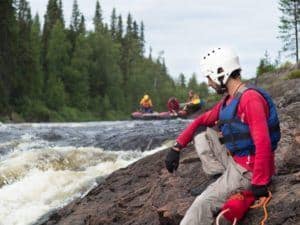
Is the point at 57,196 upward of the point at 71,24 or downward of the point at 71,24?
downward

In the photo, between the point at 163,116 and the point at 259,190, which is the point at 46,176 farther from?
the point at 163,116

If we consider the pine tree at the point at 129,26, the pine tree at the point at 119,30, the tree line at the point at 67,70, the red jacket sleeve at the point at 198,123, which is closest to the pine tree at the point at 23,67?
the tree line at the point at 67,70

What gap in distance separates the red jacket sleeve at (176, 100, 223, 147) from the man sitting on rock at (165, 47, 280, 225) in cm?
14

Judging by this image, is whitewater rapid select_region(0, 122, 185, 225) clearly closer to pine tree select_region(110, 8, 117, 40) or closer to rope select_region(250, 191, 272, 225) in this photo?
rope select_region(250, 191, 272, 225)

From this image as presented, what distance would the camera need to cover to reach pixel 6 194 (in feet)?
40.5

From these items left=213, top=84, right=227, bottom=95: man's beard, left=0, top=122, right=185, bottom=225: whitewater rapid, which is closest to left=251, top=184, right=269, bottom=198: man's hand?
left=213, top=84, right=227, bottom=95: man's beard

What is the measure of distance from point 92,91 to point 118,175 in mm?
80069

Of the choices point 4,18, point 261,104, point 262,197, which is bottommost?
point 262,197

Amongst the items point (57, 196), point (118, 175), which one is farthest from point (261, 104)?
point (57, 196)

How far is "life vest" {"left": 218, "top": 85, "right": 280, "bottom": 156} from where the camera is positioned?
5.57 m

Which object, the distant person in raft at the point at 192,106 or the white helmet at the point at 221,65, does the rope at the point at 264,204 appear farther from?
the distant person in raft at the point at 192,106

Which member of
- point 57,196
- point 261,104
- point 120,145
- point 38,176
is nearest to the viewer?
point 261,104

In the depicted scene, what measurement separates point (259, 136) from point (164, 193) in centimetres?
299

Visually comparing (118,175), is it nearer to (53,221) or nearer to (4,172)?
(53,221)
